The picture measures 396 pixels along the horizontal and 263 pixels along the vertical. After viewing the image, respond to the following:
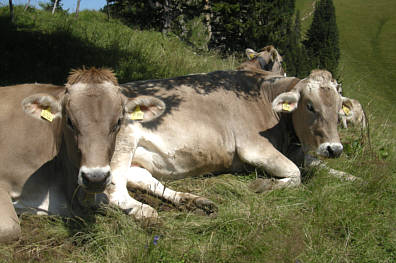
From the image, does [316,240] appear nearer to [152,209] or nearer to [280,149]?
[152,209]

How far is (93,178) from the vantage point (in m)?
3.20

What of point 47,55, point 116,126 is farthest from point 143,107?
point 47,55

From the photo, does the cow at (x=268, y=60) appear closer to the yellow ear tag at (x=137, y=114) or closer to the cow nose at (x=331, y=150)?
the cow nose at (x=331, y=150)

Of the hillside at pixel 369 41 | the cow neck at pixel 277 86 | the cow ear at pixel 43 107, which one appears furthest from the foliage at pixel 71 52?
the hillside at pixel 369 41

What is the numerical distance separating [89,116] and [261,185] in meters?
2.50

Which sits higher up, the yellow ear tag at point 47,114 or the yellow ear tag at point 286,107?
the yellow ear tag at point 286,107

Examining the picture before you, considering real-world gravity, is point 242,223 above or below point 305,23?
below

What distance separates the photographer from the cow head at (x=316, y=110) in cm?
524

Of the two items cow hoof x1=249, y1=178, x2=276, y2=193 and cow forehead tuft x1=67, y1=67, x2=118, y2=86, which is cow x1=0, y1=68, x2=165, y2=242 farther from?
cow hoof x1=249, y1=178, x2=276, y2=193

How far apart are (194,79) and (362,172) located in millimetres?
2923

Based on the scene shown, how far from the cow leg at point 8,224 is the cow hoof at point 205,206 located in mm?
1867

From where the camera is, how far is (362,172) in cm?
549

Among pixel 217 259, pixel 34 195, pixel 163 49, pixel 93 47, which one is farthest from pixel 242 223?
pixel 163 49

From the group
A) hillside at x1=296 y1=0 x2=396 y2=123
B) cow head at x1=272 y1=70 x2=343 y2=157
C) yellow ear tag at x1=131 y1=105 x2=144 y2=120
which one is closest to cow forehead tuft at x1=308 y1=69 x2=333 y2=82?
cow head at x1=272 y1=70 x2=343 y2=157
